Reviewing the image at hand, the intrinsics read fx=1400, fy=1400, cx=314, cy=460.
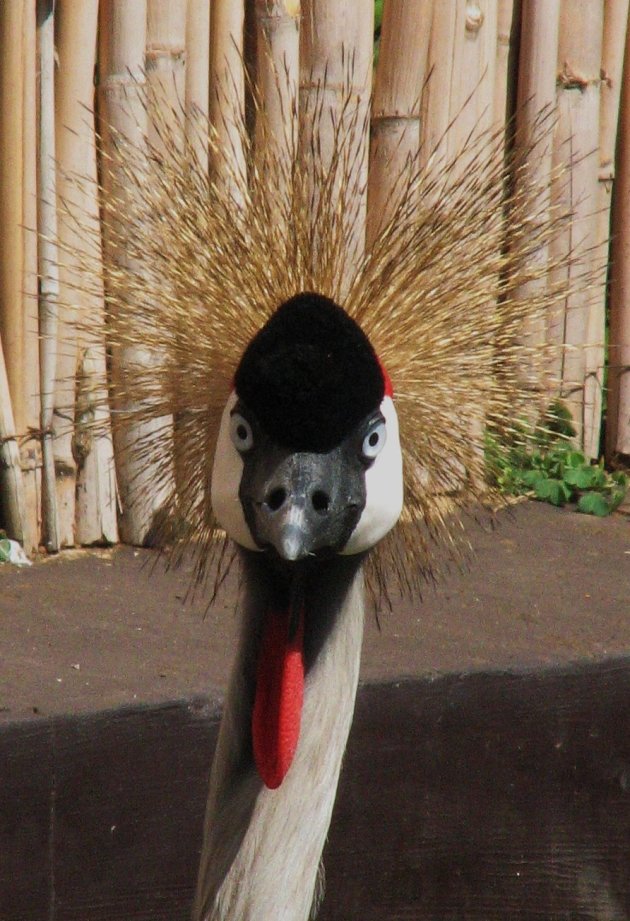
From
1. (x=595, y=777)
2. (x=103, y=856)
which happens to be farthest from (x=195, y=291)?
(x=595, y=777)

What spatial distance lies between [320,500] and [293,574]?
0.14m

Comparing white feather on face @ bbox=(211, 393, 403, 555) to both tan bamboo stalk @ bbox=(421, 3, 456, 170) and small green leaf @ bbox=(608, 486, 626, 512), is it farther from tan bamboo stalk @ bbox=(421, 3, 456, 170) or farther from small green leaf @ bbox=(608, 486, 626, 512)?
small green leaf @ bbox=(608, 486, 626, 512)

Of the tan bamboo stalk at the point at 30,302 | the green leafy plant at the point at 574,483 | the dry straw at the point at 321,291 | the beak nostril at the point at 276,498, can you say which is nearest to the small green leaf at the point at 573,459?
the green leafy plant at the point at 574,483

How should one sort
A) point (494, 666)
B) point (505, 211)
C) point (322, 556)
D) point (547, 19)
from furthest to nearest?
point (547, 19)
point (494, 666)
point (505, 211)
point (322, 556)

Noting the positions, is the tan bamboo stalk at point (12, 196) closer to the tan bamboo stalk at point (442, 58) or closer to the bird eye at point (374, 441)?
the tan bamboo stalk at point (442, 58)

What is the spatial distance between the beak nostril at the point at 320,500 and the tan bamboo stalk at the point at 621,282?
202 centimetres

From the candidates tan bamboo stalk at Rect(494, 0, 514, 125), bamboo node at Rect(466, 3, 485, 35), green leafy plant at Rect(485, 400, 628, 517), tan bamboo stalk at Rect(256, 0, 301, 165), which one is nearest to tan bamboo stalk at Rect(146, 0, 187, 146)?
tan bamboo stalk at Rect(256, 0, 301, 165)

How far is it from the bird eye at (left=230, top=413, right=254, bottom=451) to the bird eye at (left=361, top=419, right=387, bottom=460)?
9 centimetres

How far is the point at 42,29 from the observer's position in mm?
2344

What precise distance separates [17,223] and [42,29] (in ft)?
1.07

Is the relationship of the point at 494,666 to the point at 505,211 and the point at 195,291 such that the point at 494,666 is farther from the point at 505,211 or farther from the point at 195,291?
the point at 195,291

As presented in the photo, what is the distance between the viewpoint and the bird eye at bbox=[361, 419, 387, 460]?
3.77 ft

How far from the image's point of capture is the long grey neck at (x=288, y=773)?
128 cm

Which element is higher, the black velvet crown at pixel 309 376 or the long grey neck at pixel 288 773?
the black velvet crown at pixel 309 376
